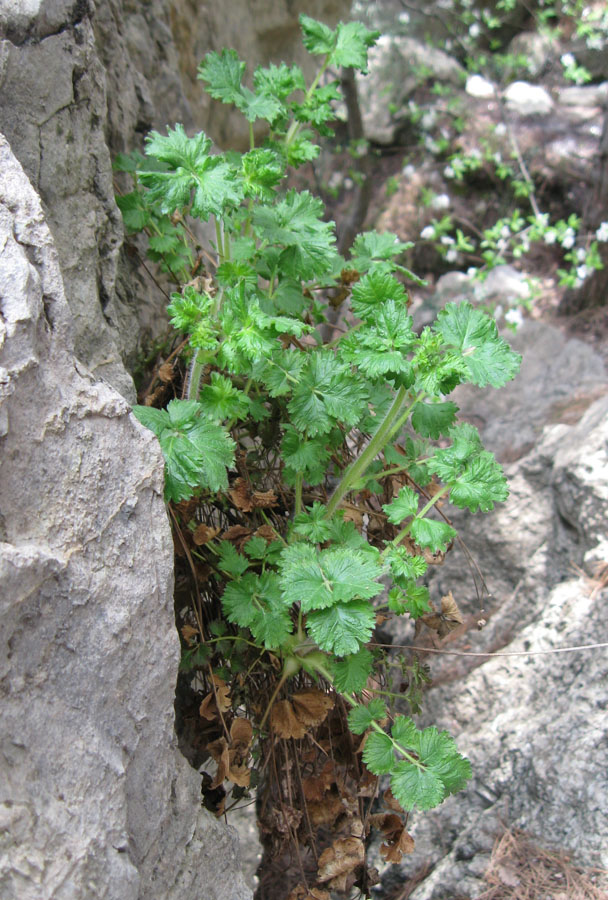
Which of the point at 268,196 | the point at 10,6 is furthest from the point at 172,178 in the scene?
the point at 10,6

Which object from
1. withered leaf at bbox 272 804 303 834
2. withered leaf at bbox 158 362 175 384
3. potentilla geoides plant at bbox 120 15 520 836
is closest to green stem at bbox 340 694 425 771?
potentilla geoides plant at bbox 120 15 520 836

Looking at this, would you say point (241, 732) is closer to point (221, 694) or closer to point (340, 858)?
point (221, 694)

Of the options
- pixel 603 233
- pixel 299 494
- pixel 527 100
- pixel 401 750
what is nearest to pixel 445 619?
pixel 401 750

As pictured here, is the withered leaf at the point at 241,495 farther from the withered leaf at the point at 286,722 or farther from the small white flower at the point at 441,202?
the small white flower at the point at 441,202

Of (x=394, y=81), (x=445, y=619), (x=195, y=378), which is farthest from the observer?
(x=394, y=81)

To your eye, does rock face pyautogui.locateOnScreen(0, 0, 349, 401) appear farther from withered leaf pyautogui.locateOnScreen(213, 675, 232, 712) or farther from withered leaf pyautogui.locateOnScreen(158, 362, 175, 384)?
withered leaf pyautogui.locateOnScreen(213, 675, 232, 712)

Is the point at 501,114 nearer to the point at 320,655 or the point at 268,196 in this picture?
the point at 268,196

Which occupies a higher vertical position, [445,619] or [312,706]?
[445,619]
